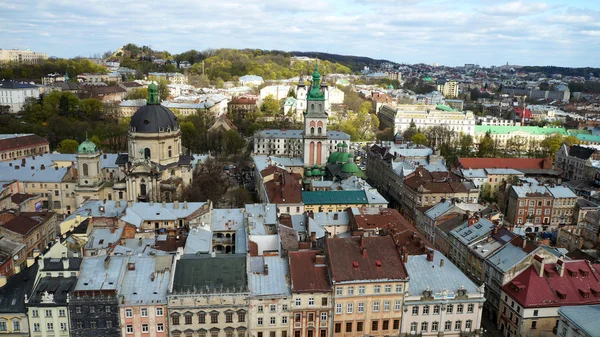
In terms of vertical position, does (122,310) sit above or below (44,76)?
below

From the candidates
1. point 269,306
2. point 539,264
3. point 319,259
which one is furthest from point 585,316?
point 269,306

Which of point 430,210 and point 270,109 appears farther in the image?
point 270,109

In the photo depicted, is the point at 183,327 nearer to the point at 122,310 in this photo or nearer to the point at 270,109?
the point at 122,310

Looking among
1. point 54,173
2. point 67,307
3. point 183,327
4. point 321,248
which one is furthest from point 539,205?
point 54,173

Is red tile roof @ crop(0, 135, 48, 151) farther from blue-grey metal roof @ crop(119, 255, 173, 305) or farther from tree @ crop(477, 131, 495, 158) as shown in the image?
tree @ crop(477, 131, 495, 158)

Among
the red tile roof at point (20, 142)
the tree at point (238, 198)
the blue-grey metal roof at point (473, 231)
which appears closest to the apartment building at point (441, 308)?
the blue-grey metal roof at point (473, 231)

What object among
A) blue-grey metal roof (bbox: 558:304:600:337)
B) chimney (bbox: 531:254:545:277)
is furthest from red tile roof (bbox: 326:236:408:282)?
chimney (bbox: 531:254:545:277)

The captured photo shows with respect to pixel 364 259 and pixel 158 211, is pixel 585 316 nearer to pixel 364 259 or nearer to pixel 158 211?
pixel 364 259
